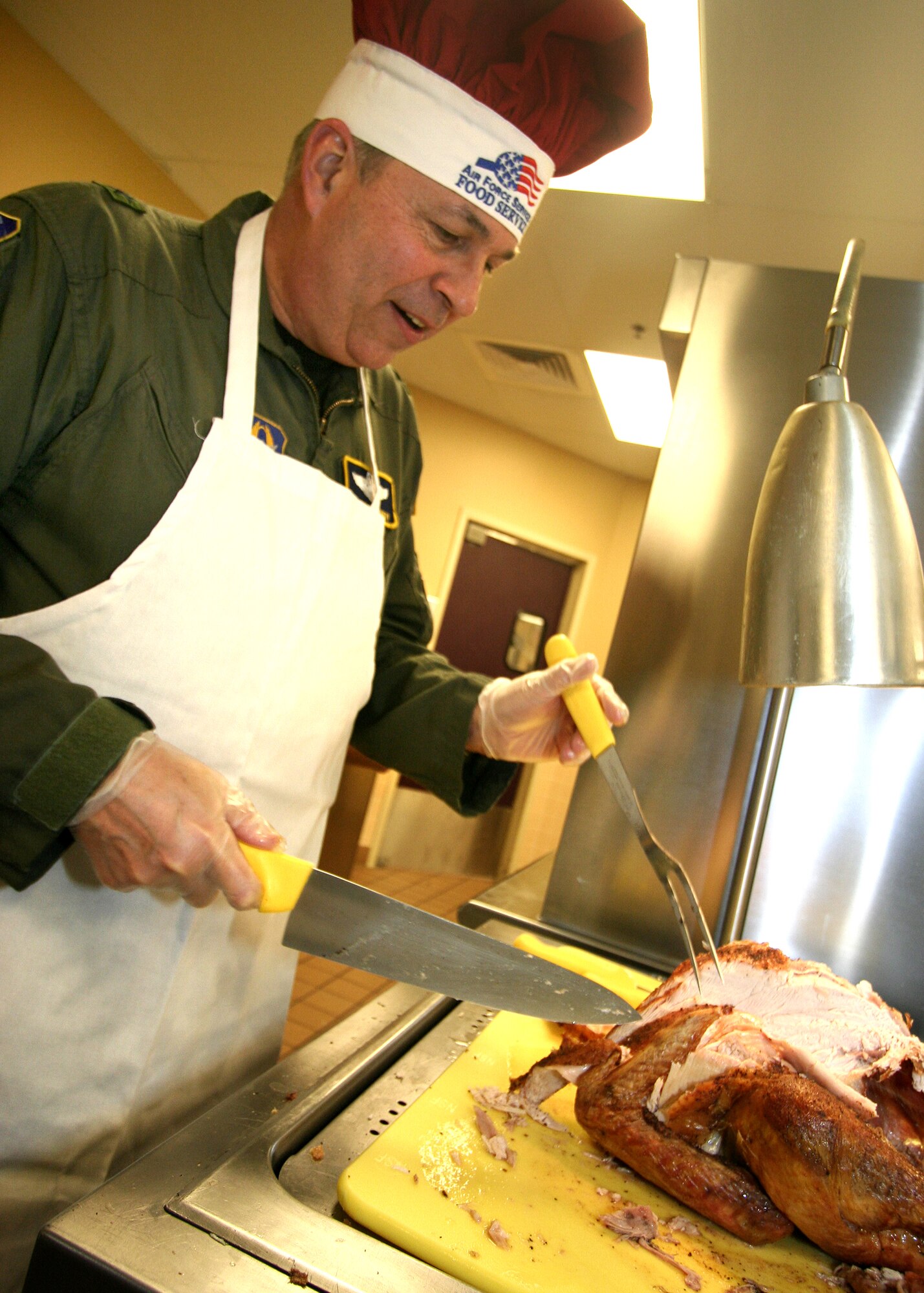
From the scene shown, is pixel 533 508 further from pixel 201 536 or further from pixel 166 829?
pixel 166 829

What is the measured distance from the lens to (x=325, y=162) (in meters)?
1.19

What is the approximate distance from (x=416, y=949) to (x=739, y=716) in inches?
34.6

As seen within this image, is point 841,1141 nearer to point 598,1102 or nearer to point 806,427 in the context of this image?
point 598,1102

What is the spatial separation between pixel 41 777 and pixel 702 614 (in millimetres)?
1182

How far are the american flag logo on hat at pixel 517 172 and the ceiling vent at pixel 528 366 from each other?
3.44 meters

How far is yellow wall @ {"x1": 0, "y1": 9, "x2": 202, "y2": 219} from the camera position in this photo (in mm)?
3205

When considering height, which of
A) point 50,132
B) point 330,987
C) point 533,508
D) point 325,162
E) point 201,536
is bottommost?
point 330,987

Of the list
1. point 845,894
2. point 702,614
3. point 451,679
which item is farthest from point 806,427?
point 845,894

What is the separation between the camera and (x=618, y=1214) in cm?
83

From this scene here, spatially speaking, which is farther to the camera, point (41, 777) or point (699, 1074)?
point (699, 1074)

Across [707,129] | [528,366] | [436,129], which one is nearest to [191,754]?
[436,129]

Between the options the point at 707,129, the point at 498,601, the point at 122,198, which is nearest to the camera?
the point at 122,198

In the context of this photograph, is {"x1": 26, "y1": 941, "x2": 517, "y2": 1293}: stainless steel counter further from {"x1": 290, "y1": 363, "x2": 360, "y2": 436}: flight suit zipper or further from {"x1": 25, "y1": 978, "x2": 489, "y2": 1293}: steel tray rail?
{"x1": 290, "y1": 363, "x2": 360, "y2": 436}: flight suit zipper

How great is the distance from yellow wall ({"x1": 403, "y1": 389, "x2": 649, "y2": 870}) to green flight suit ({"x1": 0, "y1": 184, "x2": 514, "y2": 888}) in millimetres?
4840
